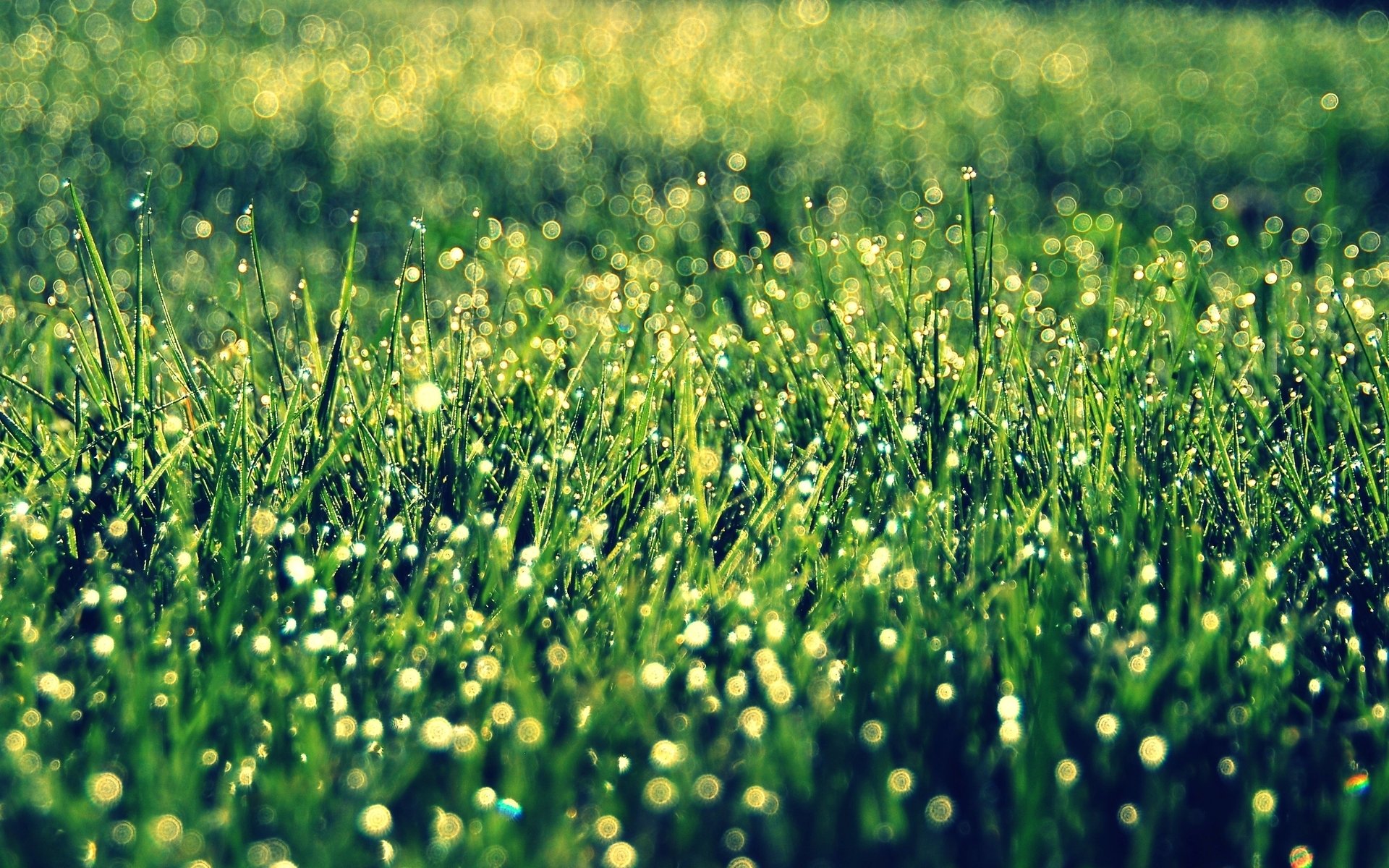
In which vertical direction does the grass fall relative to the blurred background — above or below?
below

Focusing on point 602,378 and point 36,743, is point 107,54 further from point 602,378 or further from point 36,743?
point 36,743

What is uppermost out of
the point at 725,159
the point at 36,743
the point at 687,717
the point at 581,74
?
the point at 581,74

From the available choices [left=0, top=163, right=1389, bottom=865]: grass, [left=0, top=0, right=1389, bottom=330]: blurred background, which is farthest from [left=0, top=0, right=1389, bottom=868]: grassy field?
[left=0, top=0, right=1389, bottom=330]: blurred background

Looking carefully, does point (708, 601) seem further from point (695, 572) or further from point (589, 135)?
point (589, 135)

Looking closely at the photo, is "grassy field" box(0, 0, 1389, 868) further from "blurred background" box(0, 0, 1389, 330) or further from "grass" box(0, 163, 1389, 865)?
"blurred background" box(0, 0, 1389, 330)

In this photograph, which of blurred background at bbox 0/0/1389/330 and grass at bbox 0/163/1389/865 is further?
blurred background at bbox 0/0/1389/330

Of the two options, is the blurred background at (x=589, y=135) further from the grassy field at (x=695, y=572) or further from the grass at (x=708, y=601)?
the grass at (x=708, y=601)

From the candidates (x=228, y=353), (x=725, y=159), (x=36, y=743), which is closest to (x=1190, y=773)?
(x=36, y=743)

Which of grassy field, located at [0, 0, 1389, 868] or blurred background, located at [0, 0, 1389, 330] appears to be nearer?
grassy field, located at [0, 0, 1389, 868]
